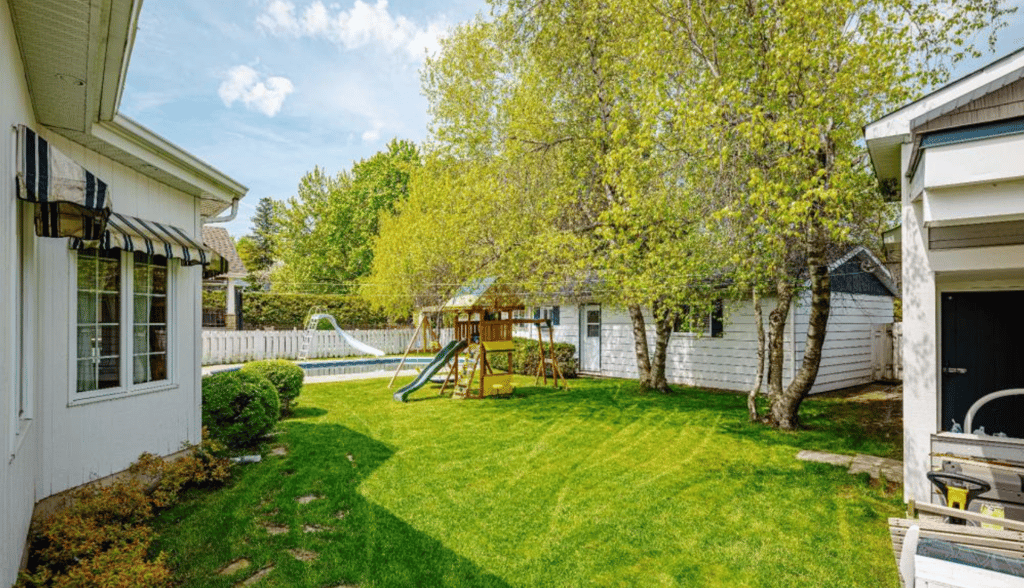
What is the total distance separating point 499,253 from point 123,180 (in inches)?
314

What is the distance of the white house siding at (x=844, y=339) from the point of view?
39.5ft

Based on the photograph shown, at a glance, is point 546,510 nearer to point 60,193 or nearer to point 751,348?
point 60,193

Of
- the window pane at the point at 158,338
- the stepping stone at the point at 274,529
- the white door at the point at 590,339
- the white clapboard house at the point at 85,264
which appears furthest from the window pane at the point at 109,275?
the white door at the point at 590,339

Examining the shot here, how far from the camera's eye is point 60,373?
445 cm

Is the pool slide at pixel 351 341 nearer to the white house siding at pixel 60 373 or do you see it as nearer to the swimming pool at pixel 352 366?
the swimming pool at pixel 352 366

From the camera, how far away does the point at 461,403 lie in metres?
11.2

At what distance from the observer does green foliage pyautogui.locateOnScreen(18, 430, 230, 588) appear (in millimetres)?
3219

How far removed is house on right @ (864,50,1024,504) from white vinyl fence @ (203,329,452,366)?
15.8m

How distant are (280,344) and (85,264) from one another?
1497cm

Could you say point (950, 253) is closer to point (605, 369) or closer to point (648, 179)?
point (648, 179)

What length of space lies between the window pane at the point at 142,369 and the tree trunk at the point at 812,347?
27.4 feet

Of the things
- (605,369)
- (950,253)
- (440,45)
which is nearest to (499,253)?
(605,369)

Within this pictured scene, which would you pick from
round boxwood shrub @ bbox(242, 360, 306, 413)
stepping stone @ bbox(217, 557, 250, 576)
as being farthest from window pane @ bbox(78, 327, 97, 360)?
round boxwood shrub @ bbox(242, 360, 306, 413)

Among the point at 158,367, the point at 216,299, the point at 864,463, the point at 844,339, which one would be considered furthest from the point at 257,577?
the point at 216,299
